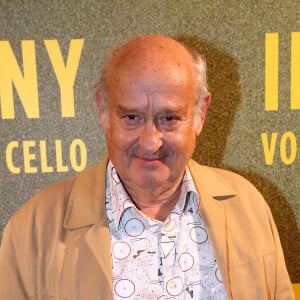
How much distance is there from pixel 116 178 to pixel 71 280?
23cm

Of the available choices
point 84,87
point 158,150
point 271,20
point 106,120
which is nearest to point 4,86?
point 84,87

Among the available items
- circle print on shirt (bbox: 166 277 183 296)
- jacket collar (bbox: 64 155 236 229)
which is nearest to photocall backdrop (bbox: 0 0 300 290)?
jacket collar (bbox: 64 155 236 229)

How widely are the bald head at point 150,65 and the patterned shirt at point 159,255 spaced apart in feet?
0.72

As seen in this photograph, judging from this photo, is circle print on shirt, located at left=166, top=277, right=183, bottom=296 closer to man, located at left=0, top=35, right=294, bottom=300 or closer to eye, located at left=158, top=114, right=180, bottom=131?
man, located at left=0, top=35, right=294, bottom=300

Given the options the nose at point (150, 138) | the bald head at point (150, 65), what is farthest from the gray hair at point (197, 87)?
the nose at point (150, 138)

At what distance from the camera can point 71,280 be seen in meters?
0.90

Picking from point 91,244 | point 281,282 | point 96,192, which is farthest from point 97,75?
point 281,282

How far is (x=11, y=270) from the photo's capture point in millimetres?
904

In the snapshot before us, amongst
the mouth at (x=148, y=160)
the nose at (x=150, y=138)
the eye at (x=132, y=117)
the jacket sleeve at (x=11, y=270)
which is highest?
the eye at (x=132, y=117)

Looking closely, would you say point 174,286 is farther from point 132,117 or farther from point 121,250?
point 132,117

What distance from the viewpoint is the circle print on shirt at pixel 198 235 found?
0.95 metres

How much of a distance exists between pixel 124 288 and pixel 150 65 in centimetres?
44

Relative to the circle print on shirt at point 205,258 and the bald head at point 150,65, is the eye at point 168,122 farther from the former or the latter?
the circle print on shirt at point 205,258

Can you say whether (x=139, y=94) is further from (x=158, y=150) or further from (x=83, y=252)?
(x=83, y=252)
